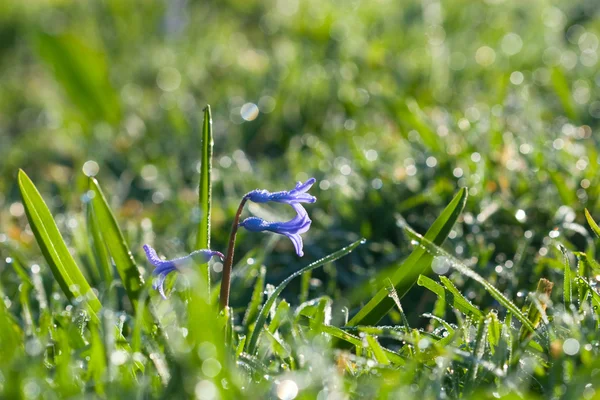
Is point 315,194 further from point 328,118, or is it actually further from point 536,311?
point 536,311

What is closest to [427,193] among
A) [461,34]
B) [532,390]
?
[532,390]

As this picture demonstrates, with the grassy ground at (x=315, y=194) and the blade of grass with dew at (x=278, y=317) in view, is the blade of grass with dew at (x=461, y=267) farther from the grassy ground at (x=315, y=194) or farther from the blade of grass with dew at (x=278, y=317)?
Answer: the blade of grass with dew at (x=278, y=317)

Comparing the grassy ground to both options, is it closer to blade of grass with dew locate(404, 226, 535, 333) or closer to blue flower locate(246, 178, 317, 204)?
blade of grass with dew locate(404, 226, 535, 333)

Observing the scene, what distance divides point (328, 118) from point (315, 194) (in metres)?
0.95

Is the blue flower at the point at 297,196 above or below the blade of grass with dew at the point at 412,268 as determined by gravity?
above

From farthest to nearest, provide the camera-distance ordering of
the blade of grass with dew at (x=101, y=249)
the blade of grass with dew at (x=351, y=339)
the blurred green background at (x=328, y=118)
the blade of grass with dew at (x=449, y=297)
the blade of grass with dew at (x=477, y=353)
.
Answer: the blurred green background at (x=328, y=118), the blade of grass with dew at (x=101, y=249), the blade of grass with dew at (x=449, y=297), the blade of grass with dew at (x=351, y=339), the blade of grass with dew at (x=477, y=353)

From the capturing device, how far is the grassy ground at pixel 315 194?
1.39 m

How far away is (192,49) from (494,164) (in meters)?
2.90

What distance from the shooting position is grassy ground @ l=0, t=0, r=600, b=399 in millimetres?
1387

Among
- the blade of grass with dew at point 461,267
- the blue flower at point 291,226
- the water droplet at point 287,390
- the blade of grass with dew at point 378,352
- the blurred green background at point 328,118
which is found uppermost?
the blue flower at point 291,226

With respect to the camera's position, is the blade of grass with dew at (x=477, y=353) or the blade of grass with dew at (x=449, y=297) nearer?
the blade of grass with dew at (x=477, y=353)

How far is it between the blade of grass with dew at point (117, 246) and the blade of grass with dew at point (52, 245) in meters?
0.08

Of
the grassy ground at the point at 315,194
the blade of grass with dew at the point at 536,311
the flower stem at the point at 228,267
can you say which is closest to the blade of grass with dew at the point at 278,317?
the grassy ground at the point at 315,194

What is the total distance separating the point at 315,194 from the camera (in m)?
2.72
